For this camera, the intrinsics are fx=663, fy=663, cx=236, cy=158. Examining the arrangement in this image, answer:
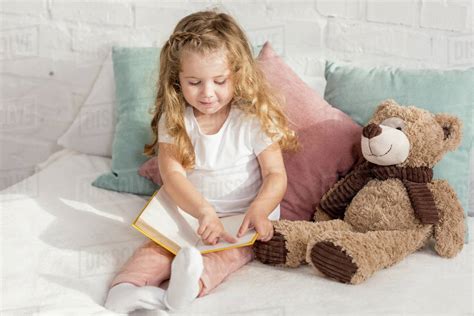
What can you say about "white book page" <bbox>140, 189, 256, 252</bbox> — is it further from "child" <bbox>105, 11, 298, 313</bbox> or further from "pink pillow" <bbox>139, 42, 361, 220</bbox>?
"pink pillow" <bbox>139, 42, 361, 220</bbox>

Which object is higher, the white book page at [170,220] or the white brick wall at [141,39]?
the white brick wall at [141,39]

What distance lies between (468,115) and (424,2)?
46cm

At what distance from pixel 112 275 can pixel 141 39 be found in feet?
3.25

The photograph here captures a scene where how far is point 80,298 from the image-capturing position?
4.10ft

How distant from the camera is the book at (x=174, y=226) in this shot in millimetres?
1371

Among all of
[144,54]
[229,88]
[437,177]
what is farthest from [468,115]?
[144,54]

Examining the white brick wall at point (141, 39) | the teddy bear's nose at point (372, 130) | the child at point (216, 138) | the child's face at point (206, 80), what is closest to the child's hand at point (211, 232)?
the child at point (216, 138)

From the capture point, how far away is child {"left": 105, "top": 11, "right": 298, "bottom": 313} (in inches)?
54.9

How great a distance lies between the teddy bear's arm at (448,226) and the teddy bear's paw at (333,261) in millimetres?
263

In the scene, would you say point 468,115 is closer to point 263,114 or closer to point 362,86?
point 362,86

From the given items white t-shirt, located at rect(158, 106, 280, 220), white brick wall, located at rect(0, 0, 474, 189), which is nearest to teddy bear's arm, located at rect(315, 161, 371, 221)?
white t-shirt, located at rect(158, 106, 280, 220)

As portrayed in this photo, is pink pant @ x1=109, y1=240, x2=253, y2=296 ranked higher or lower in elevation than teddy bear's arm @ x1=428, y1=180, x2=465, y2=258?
lower

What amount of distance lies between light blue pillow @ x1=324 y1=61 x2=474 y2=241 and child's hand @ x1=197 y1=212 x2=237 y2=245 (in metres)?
0.50

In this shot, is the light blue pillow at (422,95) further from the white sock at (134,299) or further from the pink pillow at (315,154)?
the white sock at (134,299)
